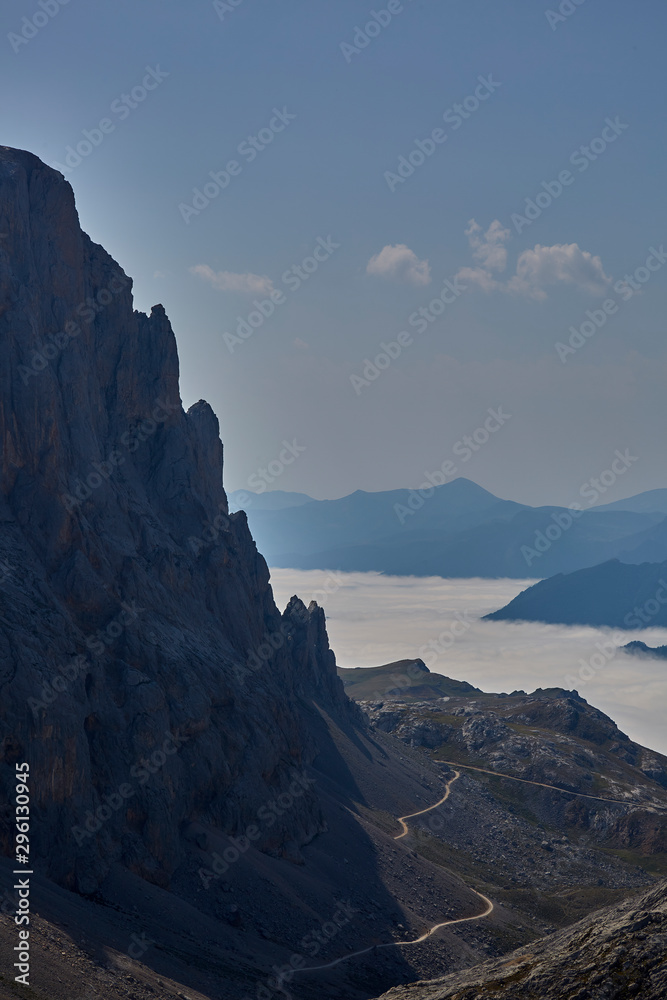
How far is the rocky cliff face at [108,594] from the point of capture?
8150 cm

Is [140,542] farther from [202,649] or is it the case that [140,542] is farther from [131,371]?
[131,371]

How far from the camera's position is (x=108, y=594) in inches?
3885

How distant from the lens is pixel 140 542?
113938 millimetres

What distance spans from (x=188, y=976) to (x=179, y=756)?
1348 inches

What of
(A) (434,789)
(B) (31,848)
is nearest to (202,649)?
(B) (31,848)
